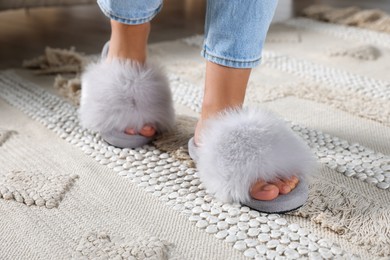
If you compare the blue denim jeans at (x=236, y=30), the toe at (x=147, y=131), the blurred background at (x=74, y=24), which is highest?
the blue denim jeans at (x=236, y=30)

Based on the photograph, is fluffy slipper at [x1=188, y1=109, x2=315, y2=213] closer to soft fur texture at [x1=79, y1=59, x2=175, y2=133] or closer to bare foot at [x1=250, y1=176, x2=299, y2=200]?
bare foot at [x1=250, y1=176, x2=299, y2=200]

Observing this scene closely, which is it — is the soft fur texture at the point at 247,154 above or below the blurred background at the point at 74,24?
above

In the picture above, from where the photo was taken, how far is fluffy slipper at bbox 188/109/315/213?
28.7 inches

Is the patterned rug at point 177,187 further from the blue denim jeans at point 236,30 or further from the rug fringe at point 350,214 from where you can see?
the blue denim jeans at point 236,30

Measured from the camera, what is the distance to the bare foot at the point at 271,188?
0.73 meters

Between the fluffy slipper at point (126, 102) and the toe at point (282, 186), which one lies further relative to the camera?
the fluffy slipper at point (126, 102)

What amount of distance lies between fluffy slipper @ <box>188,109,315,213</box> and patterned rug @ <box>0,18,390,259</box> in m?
0.02

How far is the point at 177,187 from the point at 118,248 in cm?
18

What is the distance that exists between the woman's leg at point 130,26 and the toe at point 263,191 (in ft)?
0.88

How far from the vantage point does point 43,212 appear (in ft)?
2.39

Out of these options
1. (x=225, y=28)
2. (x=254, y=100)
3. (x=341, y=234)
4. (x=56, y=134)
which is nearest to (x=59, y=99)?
(x=56, y=134)

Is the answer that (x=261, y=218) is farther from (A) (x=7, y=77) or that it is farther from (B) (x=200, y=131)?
(A) (x=7, y=77)

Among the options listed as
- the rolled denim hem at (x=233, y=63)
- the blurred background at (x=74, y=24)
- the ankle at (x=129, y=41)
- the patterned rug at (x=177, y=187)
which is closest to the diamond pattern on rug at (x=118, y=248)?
the patterned rug at (x=177, y=187)

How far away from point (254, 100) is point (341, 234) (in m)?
0.53
